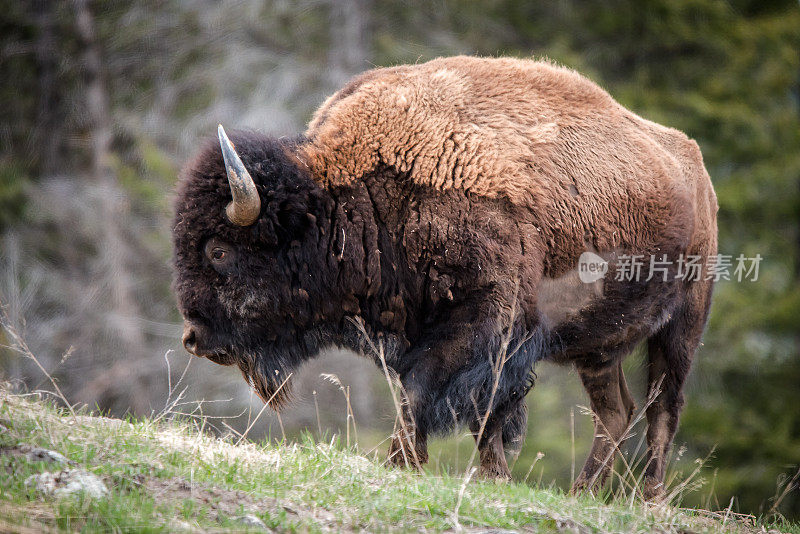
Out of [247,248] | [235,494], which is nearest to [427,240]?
[247,248]

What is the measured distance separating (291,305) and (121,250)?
9054 millimetres

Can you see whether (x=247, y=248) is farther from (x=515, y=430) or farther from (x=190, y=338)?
(x=515, y=430)

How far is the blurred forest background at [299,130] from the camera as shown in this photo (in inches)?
477

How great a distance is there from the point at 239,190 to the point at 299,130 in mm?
8621

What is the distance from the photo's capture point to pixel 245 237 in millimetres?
4430

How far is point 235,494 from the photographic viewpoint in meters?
3.15

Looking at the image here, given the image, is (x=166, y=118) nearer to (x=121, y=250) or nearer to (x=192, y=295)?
(x=121, y=250)

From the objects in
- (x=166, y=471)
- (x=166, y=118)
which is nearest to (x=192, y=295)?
(x=166, y=471)

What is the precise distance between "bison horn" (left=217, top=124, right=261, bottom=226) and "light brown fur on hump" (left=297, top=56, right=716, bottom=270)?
421 millimetres

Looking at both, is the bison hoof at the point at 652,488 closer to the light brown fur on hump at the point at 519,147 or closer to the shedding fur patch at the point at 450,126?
the light brown fur on hump at the point at 519,147

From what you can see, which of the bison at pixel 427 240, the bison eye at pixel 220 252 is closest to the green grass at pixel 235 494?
the bison at pixel 427 240

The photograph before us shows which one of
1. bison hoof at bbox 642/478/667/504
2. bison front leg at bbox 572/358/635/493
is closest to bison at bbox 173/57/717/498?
bison front leg at bbox 572/358/635/493

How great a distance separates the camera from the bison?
4305 mm

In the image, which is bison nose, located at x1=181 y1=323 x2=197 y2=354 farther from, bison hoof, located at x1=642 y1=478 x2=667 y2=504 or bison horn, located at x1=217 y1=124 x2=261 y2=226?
bison hoof, located at x1=642 y1=478 x2=667 y2=504
